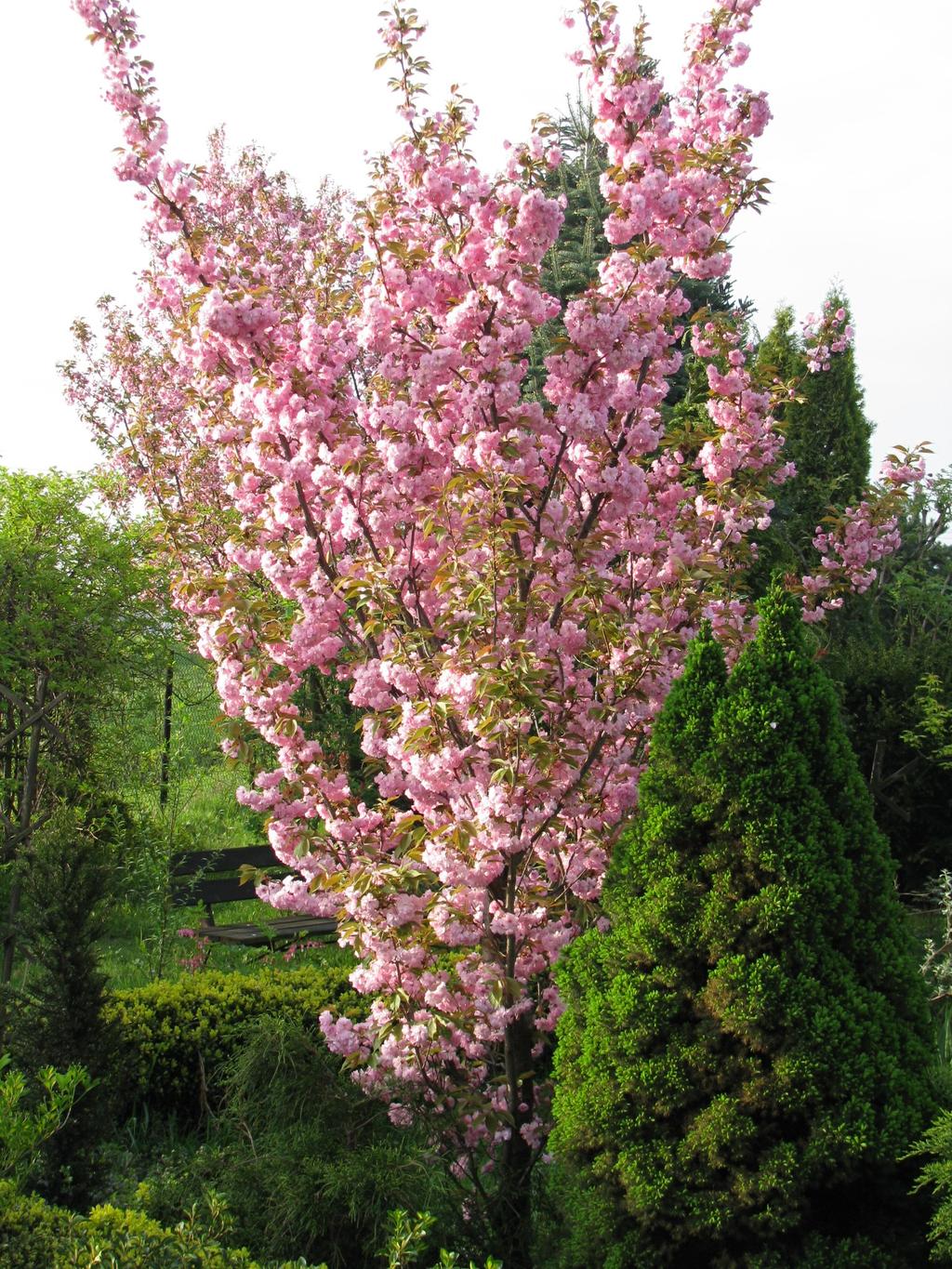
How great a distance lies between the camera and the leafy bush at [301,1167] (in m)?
3.33

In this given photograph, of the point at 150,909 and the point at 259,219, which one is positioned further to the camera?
the point at 259,219

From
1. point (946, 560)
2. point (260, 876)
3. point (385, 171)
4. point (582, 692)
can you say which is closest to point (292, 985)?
point (260, 876)

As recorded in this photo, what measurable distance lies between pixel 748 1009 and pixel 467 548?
155cm

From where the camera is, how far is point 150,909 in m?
7.95

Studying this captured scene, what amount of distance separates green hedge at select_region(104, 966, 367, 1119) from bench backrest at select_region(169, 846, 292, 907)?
1253 millimetres

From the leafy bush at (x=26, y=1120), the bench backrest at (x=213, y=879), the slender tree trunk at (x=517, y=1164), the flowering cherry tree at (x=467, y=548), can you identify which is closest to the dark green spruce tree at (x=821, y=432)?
the bench backrest at (x=213, y=879)

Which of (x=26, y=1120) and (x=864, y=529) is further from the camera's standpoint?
(x=864, y=529)

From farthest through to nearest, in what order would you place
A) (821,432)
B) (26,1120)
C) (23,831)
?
(821,432) → (23,831) → (26,1120)

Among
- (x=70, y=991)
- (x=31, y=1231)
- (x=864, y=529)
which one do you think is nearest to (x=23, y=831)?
(x=70, y=991)

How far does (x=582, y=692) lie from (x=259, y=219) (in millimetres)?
8499

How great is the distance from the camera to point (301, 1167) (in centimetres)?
343

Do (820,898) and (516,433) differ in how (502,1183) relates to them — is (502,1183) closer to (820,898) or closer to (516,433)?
(820,898)

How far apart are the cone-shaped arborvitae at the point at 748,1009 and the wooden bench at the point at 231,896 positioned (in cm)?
374

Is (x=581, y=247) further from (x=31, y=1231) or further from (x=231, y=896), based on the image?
(x=31, y=1231)
